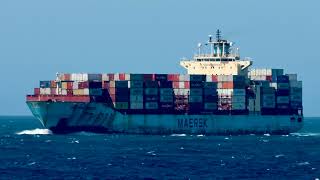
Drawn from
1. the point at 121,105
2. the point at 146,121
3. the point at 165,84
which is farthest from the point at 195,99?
the point at 121,105

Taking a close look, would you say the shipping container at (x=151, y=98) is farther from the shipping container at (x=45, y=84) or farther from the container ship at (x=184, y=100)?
the shipping container at (x=45, y=84)

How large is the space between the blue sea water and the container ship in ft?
10.5

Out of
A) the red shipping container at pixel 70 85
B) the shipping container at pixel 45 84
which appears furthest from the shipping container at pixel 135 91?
the shipping container at pixel 45 84

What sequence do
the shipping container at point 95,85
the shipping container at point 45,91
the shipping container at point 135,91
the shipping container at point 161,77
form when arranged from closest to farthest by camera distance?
the shipping container at point 95,85 → the shipping container at point 45,91 → the shipping container at point 135,91 → the shipping container at point 161,77

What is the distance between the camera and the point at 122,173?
7938cm

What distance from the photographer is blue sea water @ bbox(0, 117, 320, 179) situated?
7931cm

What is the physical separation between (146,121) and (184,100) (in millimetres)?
6190

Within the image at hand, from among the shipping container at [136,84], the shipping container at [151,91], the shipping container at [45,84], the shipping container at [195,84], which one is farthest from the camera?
the shipping container at [195,84]

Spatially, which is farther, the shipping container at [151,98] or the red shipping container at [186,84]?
the red shipping container at [186,84]

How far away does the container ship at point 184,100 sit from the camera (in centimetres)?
13412

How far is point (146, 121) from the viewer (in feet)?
458

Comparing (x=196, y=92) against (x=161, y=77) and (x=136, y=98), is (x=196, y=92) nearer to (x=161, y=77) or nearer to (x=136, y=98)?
(x=161, y=77)

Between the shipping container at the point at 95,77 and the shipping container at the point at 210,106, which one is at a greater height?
the shipping container at the point at 95,77

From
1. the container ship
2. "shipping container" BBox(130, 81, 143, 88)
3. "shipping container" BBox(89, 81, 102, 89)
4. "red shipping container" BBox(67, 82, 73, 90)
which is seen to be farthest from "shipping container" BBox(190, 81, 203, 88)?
"red shipping container" BBox(67, 82, 73, 90)
